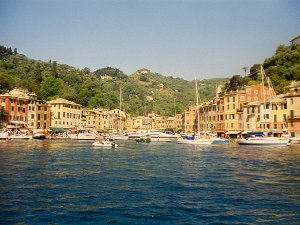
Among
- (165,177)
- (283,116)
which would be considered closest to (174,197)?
(165,177)

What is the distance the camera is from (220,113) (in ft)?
345

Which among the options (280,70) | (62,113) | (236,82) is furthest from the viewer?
(62,113)

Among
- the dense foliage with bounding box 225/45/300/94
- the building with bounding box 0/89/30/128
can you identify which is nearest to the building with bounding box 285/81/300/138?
the dense foliage with bounding box 225/45/300/94

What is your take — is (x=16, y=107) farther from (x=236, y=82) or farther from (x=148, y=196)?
(x=148, y=196)

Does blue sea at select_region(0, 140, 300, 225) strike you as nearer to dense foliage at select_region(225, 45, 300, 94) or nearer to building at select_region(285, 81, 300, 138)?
building at select_region(285, 81, 300, 138)

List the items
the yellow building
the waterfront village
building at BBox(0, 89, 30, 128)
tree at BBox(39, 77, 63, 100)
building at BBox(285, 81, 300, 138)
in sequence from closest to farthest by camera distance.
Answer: building at BBox(285, 81, 300, 138) → the waterfront village → building at BBox(0, 89, 30, 128) → the yellow building → tree at BBox(39, 77, 63, 100)

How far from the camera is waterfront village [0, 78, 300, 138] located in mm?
83375

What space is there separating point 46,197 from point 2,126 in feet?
290

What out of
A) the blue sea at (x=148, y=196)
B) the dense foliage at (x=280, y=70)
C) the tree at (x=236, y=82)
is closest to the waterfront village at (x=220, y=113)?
the dense foliage at (x=280, y=70)

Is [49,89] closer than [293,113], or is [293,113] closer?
[293,113]

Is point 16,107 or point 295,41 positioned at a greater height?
point 295,41

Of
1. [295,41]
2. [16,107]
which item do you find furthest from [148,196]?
[295,41]

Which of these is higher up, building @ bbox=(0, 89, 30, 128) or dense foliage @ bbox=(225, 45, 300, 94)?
dense foliage @ bbox=(225, 45, 300, 94)

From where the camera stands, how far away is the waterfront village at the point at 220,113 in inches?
3282
